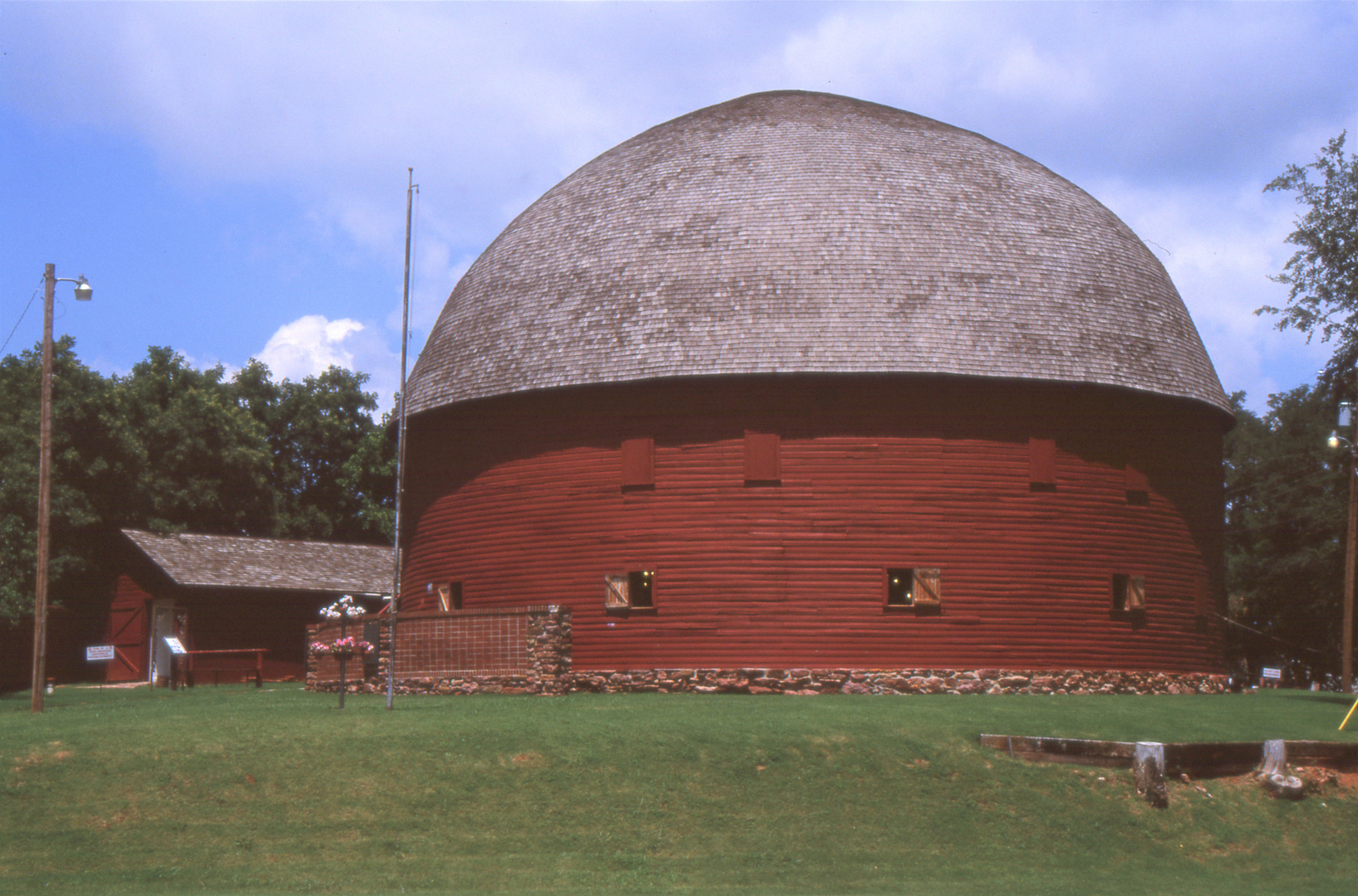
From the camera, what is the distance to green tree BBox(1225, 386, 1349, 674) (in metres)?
46.8

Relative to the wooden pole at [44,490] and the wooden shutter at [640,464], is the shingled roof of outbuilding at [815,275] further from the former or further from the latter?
the wooden pole at [44,490]

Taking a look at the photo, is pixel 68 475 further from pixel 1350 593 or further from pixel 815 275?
pixel 1350 593

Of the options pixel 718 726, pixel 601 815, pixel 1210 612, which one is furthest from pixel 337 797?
pixel 1210 612

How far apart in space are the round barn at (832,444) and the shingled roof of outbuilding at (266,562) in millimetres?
10779

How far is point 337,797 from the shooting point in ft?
48.2

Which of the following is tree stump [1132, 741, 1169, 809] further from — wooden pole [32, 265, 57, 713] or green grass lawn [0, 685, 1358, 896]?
wooden pole [32, 265, 57, 713]

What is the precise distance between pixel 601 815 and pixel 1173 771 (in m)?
7.17

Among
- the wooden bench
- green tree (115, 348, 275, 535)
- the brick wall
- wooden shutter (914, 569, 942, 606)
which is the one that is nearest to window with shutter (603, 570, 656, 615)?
the brick wall

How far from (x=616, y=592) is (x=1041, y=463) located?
8036 millimetres

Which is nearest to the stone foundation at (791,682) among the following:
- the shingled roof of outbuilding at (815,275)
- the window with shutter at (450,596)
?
the window with shutter at (450,596)

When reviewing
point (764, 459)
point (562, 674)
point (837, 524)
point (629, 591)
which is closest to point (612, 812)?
point (562, 674)

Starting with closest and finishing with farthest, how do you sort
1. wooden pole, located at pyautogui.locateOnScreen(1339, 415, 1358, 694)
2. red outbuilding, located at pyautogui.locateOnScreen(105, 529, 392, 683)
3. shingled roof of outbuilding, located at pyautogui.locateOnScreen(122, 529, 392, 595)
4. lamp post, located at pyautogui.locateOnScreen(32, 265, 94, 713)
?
1. lamp post, located at pyautogui.locateOnScreen(32, 265, 94, 713)
2. wooden pole, located at pyautogui.locateOnScreen(1339, 415, 1358, 694)
3. red outbuilding, located at pyautogui.locateOnScreen(105, 529, 392, 683)
4. shingled roof of outbuilding, located at pyautogui.locateOnScreen(122, 529, 392, 595)

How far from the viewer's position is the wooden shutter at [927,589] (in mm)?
24734

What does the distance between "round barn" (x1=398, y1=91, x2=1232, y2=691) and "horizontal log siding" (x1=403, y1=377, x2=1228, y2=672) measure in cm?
5
